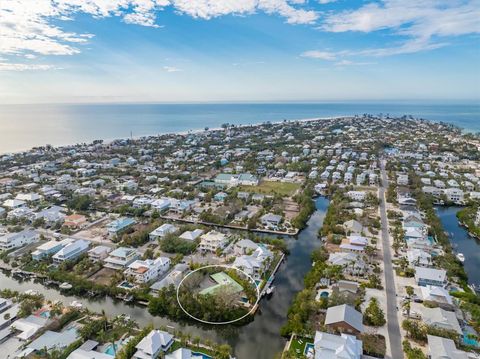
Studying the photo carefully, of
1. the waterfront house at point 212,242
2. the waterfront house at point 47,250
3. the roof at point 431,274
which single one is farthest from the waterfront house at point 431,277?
the waterfront house at point 47,250

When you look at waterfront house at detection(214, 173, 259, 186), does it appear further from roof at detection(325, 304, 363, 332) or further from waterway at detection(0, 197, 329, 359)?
roof at detection(325, 304, 363, 332)

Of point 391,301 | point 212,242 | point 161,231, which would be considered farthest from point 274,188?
point 391,301

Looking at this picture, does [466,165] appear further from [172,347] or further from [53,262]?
[53,262]

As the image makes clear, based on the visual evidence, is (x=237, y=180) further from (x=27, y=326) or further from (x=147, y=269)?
(x=27, y=326)

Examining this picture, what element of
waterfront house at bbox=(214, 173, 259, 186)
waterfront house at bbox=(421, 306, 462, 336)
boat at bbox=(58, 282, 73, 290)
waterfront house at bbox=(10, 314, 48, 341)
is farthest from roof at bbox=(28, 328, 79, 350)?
waterfront house at bbox=(214, 173, 259, 186)

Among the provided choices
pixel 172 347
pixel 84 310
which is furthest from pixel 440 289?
pixel 84 310

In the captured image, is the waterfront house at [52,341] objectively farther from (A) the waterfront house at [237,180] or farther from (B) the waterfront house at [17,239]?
(A) the waterfront house at [237,180]
